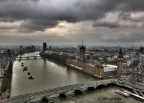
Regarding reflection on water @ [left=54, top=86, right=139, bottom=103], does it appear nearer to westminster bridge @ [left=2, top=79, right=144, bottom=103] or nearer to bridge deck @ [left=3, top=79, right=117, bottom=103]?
westminster bridge @ [left=2, top=79, right=144, bottom=103]

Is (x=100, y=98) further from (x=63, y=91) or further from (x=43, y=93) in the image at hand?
(x=43, y=93)

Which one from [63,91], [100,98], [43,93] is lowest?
[100,98]

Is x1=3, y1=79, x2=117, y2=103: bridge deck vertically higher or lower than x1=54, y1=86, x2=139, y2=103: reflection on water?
higher

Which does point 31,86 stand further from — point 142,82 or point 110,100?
point 142,82

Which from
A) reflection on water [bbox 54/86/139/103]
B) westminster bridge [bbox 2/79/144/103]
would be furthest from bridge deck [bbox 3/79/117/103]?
reflection on water [bbox 54/86/139/103]

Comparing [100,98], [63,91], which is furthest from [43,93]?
[100,98]

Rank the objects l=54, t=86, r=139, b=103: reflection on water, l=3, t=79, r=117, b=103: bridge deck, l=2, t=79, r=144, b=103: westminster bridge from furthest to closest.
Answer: l=54, t=86, r=139, b=103: reflection on water, l=2, t=79, r=144, b=103: westminster bridge, l=3, t=79, r=117, b=103: bridge deck

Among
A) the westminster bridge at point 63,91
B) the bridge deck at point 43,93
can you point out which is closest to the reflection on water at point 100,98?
the westminster bridge at point 63,91

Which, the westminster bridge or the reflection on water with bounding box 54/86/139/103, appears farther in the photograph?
the reflection on water with bounding box 54/86/139/103

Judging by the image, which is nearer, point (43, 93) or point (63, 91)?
point (43, 93)

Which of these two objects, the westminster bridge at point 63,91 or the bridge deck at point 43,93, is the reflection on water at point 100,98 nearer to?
the westminster bridge at point 63,91

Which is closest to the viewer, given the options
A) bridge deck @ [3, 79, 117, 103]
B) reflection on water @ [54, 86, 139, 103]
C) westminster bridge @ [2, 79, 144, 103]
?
bridge deck @ [3, 79, 117, 103]

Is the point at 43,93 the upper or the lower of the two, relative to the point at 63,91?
upper
